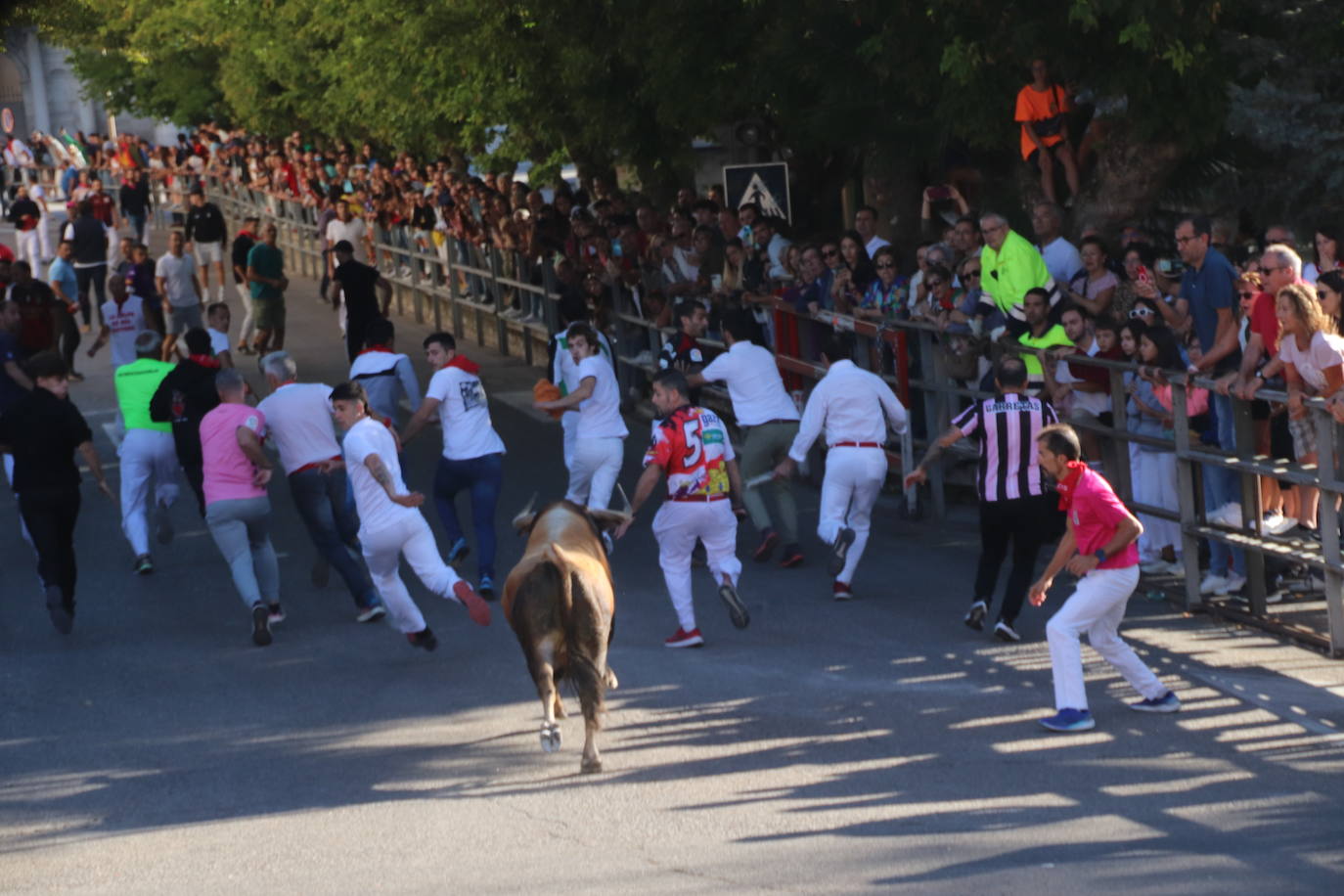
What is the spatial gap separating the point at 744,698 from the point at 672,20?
10.5 meters

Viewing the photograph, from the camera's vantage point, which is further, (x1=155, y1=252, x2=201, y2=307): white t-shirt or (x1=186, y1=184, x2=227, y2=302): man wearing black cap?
(x1=186, y1=184, x2=227, y2=302): man wearing black cap

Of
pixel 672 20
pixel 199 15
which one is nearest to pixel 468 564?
pixel 672 20

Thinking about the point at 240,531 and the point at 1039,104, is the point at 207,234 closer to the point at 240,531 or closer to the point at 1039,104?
the point at 1039,104

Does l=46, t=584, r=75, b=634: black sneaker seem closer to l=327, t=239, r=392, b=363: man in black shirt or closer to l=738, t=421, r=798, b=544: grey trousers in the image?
l=738, t=421, r=798, b=544: grey trousers

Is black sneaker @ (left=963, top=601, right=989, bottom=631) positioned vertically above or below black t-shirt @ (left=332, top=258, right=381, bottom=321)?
below

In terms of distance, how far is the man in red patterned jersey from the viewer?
11.2m

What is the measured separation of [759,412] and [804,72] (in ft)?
16.2

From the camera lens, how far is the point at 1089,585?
9.38 metres

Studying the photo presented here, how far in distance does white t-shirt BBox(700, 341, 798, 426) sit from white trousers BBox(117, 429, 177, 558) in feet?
12.9

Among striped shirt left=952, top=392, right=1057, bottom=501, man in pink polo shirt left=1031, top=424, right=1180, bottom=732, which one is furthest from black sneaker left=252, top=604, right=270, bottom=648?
man in pink polo shirt left=1031, top=424, right=1180, bottom=732

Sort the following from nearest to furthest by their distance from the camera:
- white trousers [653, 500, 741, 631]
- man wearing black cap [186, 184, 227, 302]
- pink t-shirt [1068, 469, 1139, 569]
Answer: pink t-shirt [1068, 469, 1139, 569]
white trousers [653, 500, 741, 631]
man wearing black cap [186, 184, 227, 302]

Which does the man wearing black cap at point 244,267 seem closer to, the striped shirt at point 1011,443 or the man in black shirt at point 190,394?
the man in black shirt at point 190,394

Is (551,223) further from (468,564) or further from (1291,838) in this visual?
(1291,838)

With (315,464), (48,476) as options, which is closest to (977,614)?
(315,464)
